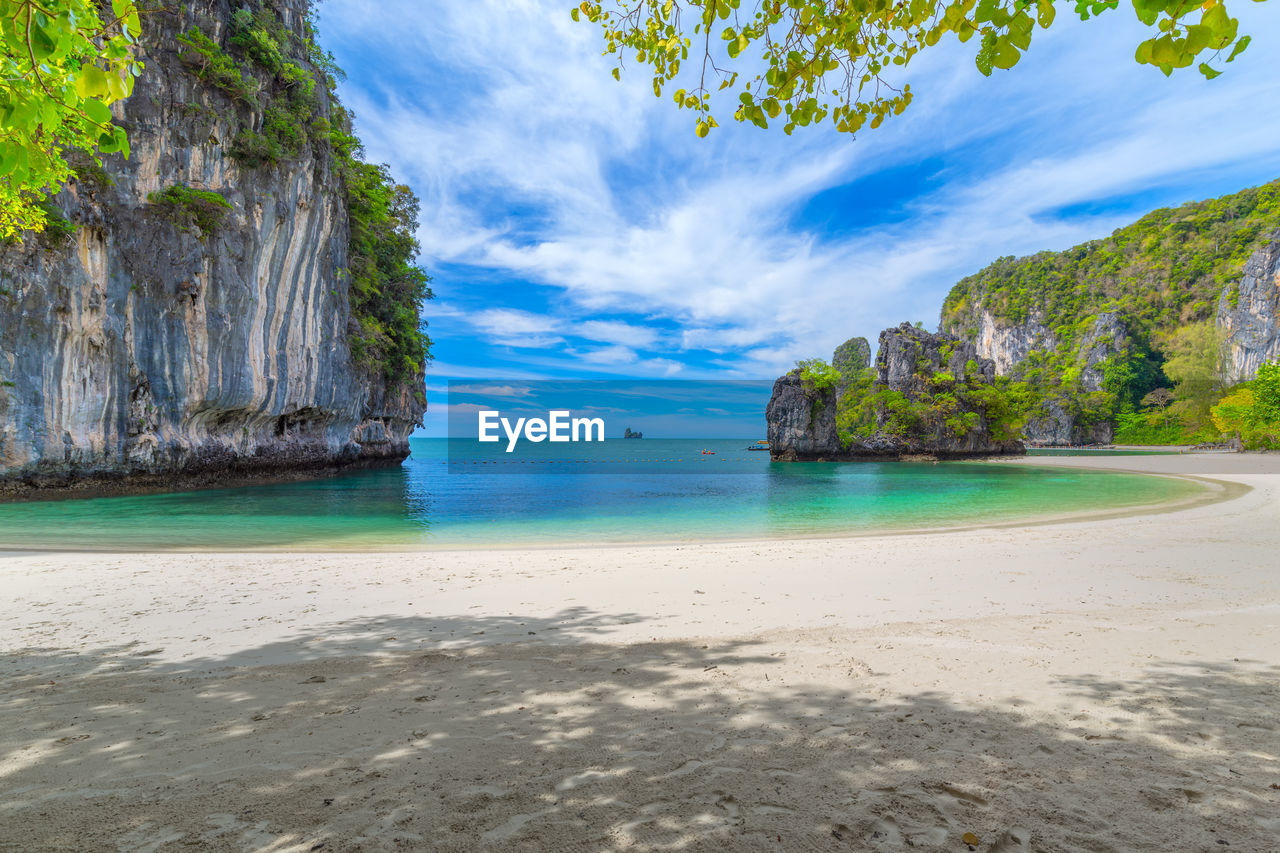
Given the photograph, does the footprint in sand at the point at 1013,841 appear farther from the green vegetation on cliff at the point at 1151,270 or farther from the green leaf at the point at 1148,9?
the green vegetation on cliff at the point at 1151,270

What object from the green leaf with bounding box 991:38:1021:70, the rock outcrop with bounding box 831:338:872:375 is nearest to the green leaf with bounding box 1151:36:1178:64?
the green leaf with bounding box 991:38:1021:70

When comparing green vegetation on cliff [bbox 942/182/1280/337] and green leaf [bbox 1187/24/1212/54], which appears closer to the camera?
green leaf [bbox 1187/24/1212/54]

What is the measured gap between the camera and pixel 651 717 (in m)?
3.10

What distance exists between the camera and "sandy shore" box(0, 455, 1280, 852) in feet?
6.81

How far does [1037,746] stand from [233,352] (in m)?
28.5

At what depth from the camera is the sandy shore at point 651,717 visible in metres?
2.08

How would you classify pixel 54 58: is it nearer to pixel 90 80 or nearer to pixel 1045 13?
pixel 90 80

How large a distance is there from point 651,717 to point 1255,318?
96.4 meters

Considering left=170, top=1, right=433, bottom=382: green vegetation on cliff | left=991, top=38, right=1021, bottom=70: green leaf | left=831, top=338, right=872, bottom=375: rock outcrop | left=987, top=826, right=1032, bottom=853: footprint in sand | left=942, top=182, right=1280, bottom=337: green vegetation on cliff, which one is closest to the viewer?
left=987, top=826, right=1032, bottom=853: footprint in sand

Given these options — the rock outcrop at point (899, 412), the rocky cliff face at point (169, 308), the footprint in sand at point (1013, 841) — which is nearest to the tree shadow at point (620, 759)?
the footprint in sand at point (1013, 841)

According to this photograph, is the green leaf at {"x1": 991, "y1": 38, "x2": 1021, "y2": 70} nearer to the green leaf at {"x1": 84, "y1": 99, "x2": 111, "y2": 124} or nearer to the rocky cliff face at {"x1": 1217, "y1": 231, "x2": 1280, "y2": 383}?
the green leaf at {"x1": 84, "y1": 99, "x2": 111, "y2": 124}

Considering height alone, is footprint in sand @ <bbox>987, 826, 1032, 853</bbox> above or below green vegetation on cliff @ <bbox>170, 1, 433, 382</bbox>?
below

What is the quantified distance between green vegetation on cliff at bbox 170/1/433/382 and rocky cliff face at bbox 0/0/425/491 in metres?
0.60

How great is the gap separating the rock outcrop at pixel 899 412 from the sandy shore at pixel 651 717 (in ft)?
176
